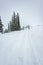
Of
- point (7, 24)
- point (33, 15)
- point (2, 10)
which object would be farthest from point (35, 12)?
point (7, 24)

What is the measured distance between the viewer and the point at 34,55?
5.95 ft

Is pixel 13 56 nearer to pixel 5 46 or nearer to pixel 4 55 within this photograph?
pixel 4 55

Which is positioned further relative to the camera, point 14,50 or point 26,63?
point 14,50

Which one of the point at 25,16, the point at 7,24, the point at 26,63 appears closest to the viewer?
the point at 26,63

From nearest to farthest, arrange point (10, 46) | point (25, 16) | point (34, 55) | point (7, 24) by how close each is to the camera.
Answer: point (34, 55)
point (10, 46)
point (25, 16)
point (7, 24)

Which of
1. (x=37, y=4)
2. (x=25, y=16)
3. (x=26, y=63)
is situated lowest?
(x=26, y=63)

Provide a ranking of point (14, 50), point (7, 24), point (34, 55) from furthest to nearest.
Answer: point (7, 24) → point (14, 50) → point (34, 55)

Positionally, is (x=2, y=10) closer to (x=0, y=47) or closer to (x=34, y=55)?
(x=0, y=47)

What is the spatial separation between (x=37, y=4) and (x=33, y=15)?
0.30 metres

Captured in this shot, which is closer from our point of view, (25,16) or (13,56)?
(13,56)

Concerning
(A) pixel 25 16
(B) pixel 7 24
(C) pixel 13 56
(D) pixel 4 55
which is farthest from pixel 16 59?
(B) pixel 7 24

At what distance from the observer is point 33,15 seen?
296 cm

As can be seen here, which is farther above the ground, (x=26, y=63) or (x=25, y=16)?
(x=25, y=16)

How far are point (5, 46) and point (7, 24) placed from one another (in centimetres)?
151
